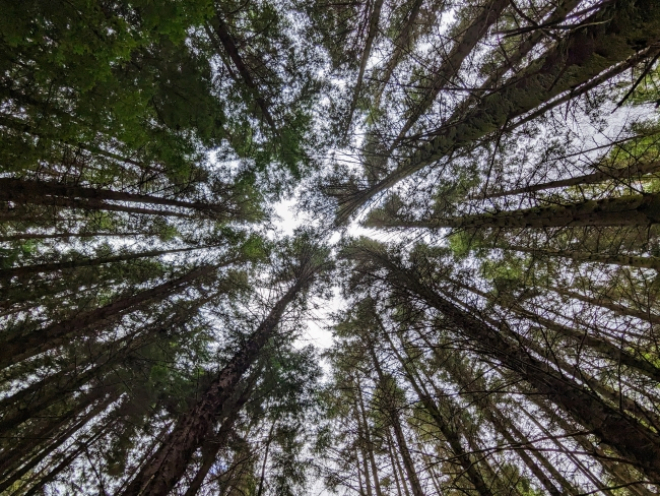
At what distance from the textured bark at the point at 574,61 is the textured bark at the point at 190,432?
608 cm

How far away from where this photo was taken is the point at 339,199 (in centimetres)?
884

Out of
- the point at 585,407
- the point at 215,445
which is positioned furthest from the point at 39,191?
the point at 585,407

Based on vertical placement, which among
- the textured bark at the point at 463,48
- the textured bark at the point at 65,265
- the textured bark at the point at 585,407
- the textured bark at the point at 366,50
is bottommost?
the textured bark at the point at 585,407

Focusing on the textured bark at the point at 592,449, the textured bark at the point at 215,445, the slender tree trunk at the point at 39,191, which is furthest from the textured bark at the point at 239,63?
the textured bark at the point at 592,449

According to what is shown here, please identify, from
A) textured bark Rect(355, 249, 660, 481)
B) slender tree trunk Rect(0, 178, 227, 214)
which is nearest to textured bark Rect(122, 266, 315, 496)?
slender tree trunk Rect(0, 178, 227, 214)

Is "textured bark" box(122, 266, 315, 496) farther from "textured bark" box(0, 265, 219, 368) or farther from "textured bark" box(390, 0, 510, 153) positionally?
"textured bark" box(390, 0, 510, 153)

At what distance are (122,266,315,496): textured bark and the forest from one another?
6 cm

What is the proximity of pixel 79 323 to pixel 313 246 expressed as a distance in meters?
6.89

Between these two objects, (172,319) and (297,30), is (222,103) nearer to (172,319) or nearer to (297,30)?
(297,30)

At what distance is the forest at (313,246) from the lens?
4.00 m

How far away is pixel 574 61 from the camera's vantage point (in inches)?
113

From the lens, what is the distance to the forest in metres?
4.00

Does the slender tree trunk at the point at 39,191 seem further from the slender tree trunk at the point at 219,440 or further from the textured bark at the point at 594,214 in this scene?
the textured bark at the point at 594,214

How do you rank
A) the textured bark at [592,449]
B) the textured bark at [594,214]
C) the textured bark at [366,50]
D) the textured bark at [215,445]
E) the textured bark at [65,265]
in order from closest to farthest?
1. the textured bark at [592,449]
2. the textured bark at [594,214]
3. the textured bark at [215,445]
4. the textured bark at [366,50]
5. the textured bark at [65,265]
